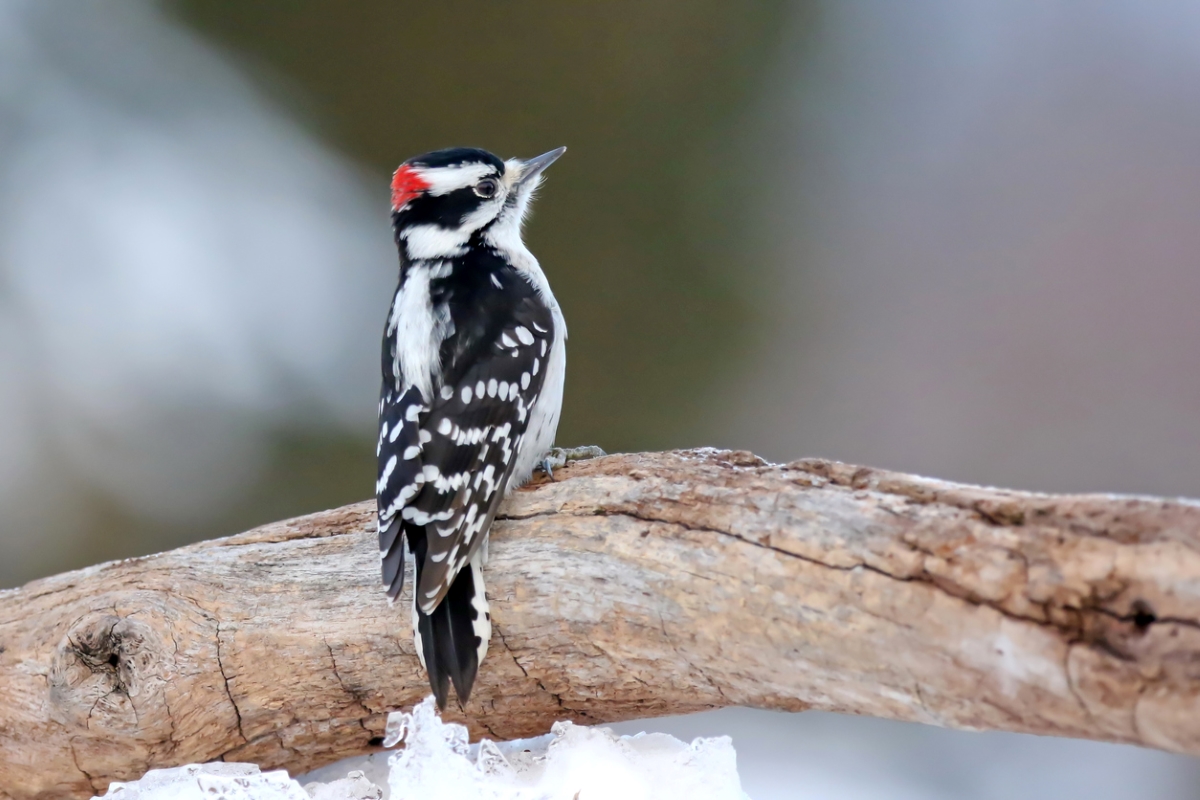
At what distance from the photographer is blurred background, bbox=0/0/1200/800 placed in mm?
3570

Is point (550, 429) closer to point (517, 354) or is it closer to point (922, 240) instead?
point (517, 354)

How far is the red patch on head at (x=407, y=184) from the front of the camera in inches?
88.6

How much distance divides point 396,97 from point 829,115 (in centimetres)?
180

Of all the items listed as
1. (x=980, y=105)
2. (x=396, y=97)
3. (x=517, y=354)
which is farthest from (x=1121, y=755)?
(x=396, y=97)

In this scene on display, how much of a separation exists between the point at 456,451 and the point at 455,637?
0.35 metres

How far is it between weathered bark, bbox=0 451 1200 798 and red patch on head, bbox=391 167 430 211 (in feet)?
2.56

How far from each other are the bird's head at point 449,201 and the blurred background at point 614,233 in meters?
1.60

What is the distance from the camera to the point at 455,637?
167 centimetres

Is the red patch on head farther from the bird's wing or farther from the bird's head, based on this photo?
the bird's wing

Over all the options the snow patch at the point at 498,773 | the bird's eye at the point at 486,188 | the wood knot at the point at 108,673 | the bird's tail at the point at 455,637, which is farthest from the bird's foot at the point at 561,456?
the wood knot at the point at 108,673

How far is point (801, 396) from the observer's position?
411 cm

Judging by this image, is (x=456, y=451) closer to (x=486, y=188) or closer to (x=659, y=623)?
(x=659, y=623)

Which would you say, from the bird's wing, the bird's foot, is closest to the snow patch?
the bird's wing

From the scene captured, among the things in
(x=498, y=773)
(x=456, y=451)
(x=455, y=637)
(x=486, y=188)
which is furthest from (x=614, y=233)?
(x=498, y=773)
